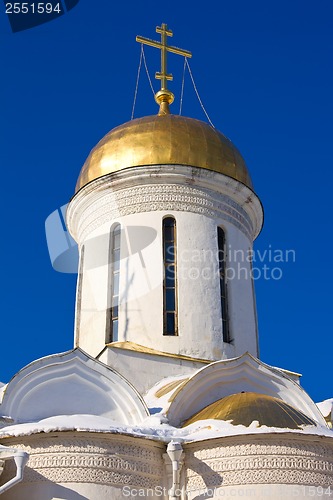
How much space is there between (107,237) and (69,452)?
13.5ft

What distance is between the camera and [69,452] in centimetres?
712

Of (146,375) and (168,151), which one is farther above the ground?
(168,151)

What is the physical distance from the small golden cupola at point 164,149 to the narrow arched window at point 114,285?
0.93m

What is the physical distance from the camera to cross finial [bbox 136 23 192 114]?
12008 millimetres

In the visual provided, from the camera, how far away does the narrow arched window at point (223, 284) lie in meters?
10.1

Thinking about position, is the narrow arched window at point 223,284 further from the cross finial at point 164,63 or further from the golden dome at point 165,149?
the cross finial at point 164,63

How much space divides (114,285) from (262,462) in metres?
3.83

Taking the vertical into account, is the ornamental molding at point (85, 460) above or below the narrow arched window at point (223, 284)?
below

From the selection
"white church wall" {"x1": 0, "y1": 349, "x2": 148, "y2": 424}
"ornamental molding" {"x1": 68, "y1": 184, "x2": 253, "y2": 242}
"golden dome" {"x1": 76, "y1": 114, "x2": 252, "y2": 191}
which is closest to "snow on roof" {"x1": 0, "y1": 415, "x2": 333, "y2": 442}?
"white church wall" {"x1": 0, "y1": 349, "x2": 148, "y2": 424}

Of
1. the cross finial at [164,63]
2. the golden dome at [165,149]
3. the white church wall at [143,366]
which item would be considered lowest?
the white church wall at [143,366]

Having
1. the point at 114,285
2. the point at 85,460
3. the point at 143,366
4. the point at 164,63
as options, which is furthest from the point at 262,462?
the point at 164,63

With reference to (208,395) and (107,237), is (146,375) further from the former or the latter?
(107,237)

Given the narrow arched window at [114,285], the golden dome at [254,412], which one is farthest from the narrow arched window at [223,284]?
the golden dome at [254,412]

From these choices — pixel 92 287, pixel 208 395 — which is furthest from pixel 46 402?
pixel 92 287
